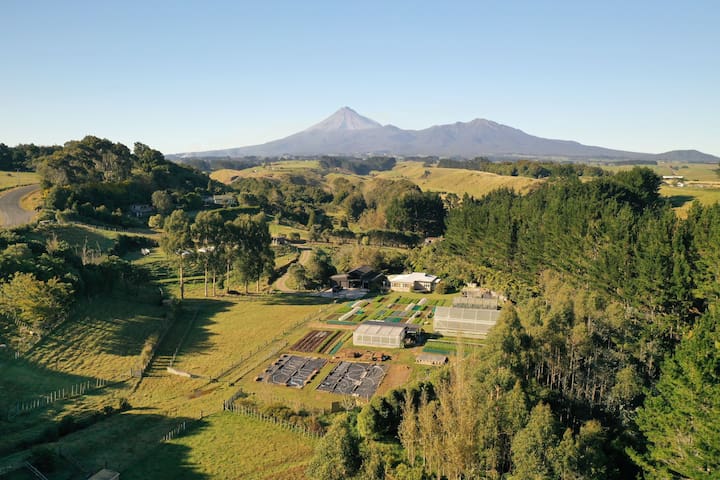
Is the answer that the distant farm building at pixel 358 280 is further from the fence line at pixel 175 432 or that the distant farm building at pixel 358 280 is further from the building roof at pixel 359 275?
the fence line at pixel 175 432

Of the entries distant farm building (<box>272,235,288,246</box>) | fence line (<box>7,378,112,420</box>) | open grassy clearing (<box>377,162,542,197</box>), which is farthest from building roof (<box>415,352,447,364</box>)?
open grassy clearing (<box>377,162,542,197</box>)

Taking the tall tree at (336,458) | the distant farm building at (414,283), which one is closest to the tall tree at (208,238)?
the distant farm building at (414,283)

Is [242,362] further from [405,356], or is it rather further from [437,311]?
[437,311]

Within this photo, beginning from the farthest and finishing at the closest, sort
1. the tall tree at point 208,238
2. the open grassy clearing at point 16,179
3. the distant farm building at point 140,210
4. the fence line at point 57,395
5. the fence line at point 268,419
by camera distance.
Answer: the distant farm building at point 140,210, the open grassy clearing at point 16,179, the tall tree at point 208,238, the fence line at point 57,395, the fence line at point 268,419

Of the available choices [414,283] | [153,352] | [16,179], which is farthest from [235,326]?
[16,179]

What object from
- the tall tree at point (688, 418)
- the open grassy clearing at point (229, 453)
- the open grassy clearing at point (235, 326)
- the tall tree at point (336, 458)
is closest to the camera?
the tall tree at point (688, 418)

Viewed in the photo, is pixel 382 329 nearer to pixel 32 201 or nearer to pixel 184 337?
pixel 184 337

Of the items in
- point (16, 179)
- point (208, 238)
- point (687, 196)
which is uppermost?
point (16, 179)
